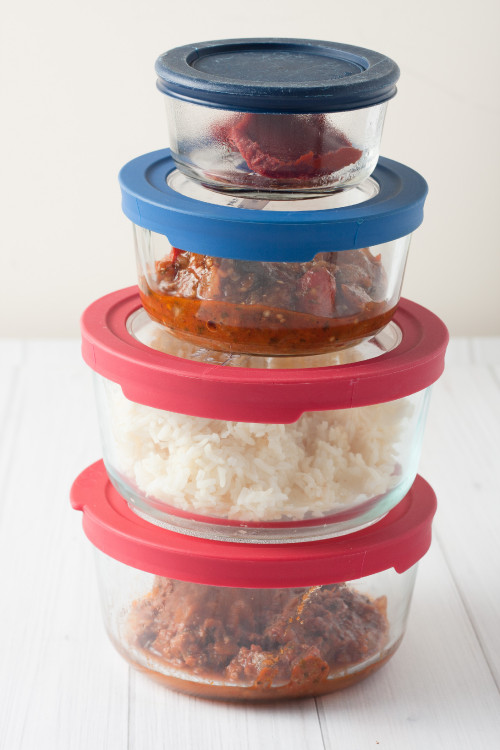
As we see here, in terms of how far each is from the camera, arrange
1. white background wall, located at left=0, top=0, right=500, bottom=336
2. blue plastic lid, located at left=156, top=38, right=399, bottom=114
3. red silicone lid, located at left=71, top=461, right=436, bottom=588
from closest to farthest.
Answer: blue plastic lid, located at left=156, top=38, right=399, bottom=114 < red silicone lid, located at left=71, top=461, right=436, bottom=588 < white background wall, located at left=0, top=0, right=500, bottom=336

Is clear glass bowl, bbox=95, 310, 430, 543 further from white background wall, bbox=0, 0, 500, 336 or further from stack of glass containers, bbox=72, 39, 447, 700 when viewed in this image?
white background wall, bbox=0, 0, 500, 336

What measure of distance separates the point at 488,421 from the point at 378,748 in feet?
2.66

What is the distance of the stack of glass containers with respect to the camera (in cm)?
79

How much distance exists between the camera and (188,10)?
5.26ft

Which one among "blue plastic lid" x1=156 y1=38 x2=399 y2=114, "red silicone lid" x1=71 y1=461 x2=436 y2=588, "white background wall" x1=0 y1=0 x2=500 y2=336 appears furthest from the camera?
"white background wall" x1=0 y1=0 x2=500 y2=336

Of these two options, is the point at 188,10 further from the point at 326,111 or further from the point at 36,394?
the point at 326,111

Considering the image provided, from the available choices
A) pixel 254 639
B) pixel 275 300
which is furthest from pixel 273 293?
pixel 254 639

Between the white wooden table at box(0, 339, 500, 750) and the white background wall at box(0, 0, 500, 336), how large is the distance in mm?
379

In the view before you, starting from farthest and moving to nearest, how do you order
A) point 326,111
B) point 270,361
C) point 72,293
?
point 72,293 → point 270,361 → point 326,111

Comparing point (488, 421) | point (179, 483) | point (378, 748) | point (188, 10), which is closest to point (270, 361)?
point (179, 483)

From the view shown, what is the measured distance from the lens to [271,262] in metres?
0.81

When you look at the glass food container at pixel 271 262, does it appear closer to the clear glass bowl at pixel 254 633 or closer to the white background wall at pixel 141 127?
the clear glass bowl at pixel 254 633

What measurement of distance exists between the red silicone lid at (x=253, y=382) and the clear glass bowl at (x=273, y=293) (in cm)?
3

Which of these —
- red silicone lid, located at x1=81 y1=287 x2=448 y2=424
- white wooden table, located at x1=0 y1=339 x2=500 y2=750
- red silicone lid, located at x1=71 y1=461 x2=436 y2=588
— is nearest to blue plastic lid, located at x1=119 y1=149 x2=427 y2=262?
red silicone lid, located at x1=81 y1=287 x2=448 y2=424
